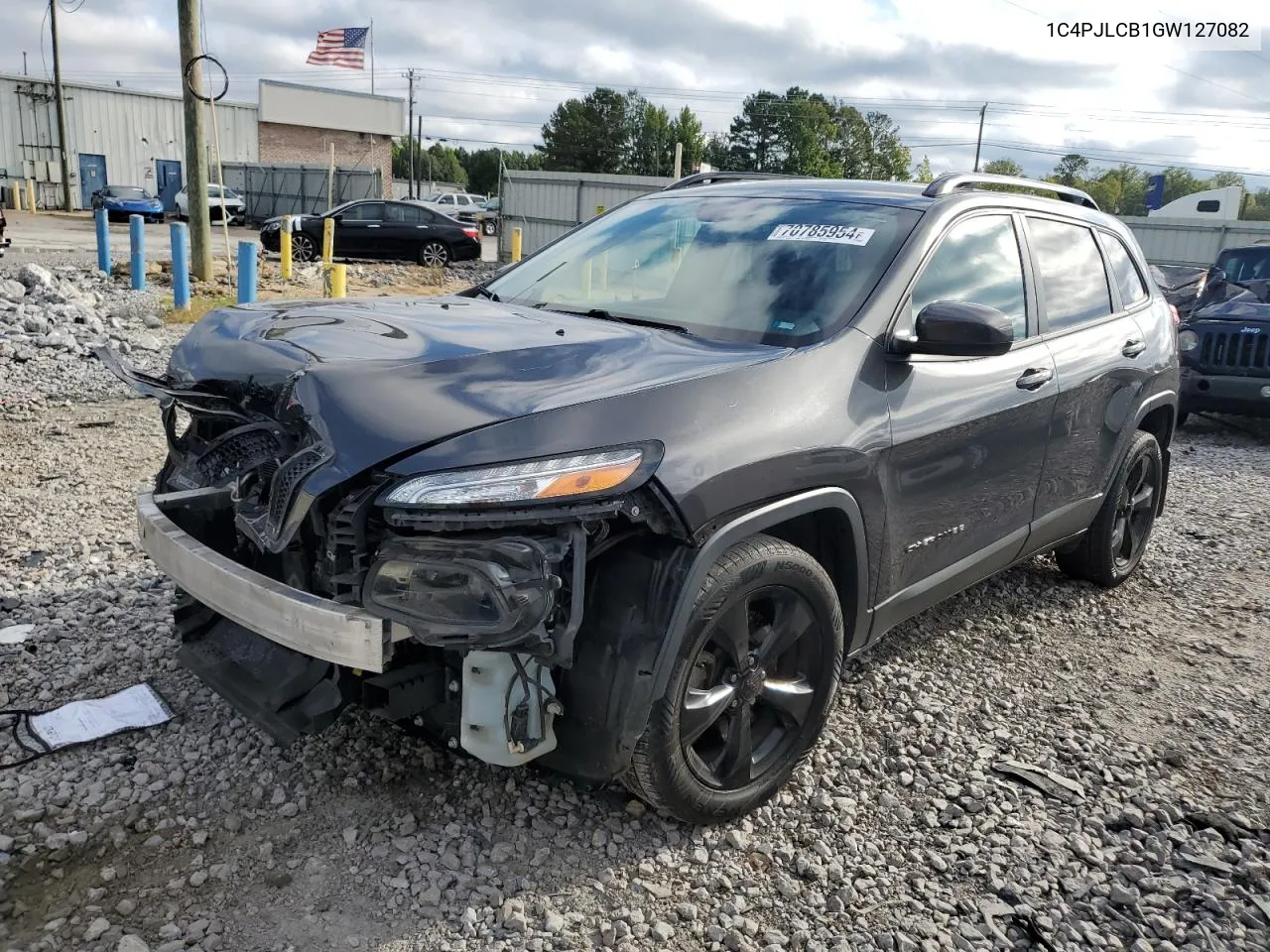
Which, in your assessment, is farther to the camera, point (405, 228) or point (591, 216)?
point (591, 216)

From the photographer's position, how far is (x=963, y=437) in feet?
10.8

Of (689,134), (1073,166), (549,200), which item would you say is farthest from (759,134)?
(549,200)

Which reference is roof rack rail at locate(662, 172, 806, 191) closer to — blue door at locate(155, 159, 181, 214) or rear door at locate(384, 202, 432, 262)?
rear door at locate(384, 202, 432, 262)

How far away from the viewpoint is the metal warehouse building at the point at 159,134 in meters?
44.2

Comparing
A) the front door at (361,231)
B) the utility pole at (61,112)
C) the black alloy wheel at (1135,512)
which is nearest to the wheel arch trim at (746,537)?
the black alloy wheel at (1135,512)

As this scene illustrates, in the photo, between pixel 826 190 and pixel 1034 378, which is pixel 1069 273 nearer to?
pixel 1034 378

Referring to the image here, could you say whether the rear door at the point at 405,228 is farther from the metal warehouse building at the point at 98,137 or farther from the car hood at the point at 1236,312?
the metal warehouse building at the point at 98,137

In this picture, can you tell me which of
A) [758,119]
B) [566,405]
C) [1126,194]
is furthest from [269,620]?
[1126,194]

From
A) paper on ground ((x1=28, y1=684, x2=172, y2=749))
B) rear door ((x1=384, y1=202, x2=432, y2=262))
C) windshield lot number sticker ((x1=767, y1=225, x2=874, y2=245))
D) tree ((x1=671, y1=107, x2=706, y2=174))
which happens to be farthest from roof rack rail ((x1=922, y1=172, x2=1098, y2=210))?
tree ((x1=671, y1=107, x2=706, y2=174))

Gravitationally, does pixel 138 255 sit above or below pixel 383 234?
below

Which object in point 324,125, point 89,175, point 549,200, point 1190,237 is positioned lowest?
point 1190,237

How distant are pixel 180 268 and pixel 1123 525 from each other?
11393 millimetres

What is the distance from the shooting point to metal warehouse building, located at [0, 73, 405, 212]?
145ft

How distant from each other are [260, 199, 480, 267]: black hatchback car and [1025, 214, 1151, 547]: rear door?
Answer: 62.9 ft
